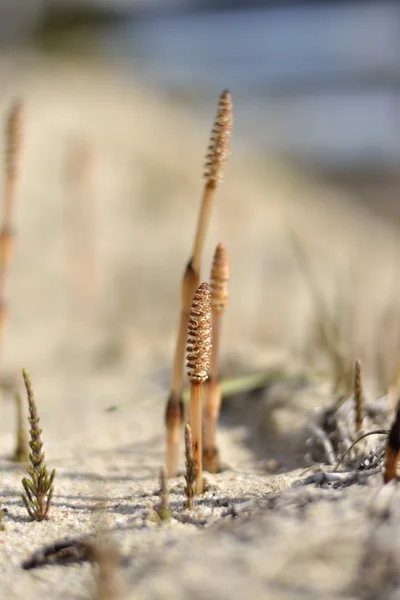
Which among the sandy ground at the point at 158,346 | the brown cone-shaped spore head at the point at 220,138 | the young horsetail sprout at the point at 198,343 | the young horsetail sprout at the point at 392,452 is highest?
the brown cone-shaped spore head at the point at 220,138

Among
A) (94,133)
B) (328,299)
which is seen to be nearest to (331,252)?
(328,299)

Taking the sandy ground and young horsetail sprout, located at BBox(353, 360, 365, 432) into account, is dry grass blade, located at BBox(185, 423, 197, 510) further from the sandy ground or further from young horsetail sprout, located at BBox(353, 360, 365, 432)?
young horsetail sprout, located at BBox(353, 360, 365, 432)

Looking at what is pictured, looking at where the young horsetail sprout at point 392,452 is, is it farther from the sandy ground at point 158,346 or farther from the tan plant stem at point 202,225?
the tan plant stem at point 202,225

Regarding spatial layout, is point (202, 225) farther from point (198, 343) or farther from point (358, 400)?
point (358, 400)

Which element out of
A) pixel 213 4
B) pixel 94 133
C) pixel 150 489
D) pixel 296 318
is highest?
pixel 213 4

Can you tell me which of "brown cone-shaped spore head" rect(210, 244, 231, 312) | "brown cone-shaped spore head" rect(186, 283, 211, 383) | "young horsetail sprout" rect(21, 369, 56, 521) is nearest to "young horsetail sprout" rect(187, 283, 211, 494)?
"brown cone-shaped spore head" rect(186, 283, 211, 383)


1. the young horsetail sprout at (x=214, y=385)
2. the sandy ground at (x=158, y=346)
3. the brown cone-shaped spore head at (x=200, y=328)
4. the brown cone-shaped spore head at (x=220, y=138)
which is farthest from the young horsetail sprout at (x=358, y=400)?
the brown cone-shaped spore head at (x=220, y=138)

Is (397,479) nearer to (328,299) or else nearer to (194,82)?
(328,299)
